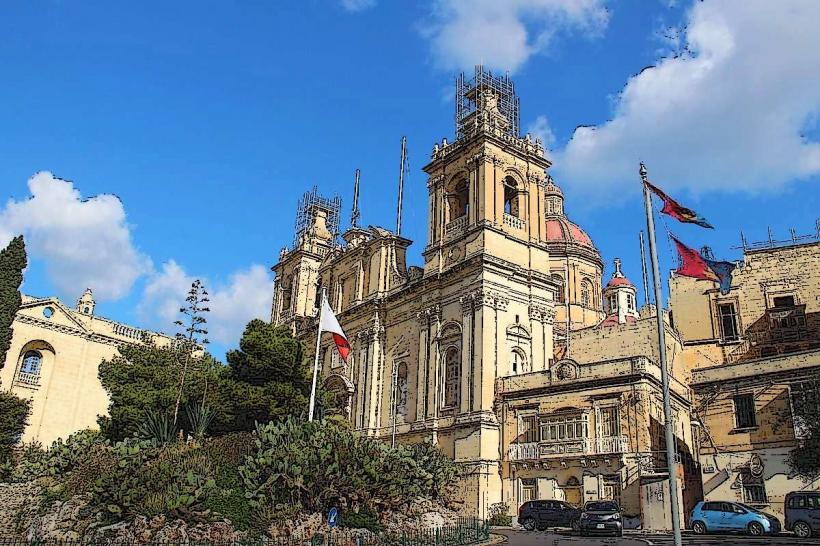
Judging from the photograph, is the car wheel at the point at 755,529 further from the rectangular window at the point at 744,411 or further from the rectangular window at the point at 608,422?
the rectangular window at the point at 744,411

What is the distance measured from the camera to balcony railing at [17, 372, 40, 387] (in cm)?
4716

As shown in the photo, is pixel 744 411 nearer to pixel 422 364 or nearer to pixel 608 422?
pixel 608 422

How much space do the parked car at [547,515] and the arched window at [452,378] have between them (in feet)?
28.8

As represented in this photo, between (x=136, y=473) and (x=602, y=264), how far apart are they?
145ft

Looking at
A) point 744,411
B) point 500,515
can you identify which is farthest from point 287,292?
point 744,411

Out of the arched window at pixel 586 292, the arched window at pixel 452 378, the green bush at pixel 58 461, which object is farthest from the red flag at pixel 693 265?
the arched window at pixel 586 292

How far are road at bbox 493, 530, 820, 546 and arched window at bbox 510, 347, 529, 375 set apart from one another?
38.3 feet

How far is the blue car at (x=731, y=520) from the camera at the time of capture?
77.9ft

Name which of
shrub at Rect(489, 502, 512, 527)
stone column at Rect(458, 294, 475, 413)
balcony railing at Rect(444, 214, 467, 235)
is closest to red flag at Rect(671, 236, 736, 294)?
shrub at Rect(489, 502, 512, 527)

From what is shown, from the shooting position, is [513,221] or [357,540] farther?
[513,221]

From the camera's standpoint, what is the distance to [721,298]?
41.2 m

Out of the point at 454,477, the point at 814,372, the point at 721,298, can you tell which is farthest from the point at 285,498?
the point at 721,298

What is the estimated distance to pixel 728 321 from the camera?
1607 inches

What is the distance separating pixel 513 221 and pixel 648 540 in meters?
20.6
